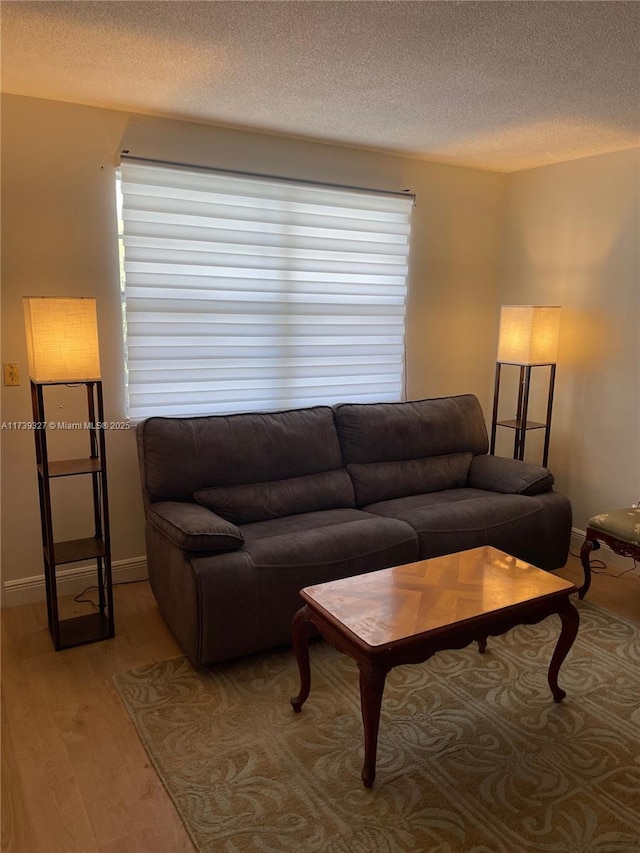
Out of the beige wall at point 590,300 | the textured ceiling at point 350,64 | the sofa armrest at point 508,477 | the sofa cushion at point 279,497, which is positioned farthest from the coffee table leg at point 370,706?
the beige wall at point 590,300

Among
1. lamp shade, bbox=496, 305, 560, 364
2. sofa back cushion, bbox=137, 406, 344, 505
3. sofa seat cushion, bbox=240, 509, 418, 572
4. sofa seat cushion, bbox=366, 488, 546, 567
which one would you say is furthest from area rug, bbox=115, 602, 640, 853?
lamp shade, bbox=496, 305, 560, 364

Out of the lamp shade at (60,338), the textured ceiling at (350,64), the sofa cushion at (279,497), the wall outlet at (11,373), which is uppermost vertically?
A: the textured ceiling at (350,64)

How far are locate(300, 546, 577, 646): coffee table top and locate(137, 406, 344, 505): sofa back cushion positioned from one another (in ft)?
3.31

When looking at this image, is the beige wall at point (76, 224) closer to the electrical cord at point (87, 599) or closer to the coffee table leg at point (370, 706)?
the electrical cord at point (87, 599)

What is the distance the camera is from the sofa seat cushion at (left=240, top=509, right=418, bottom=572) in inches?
108

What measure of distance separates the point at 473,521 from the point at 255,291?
5.73 feet

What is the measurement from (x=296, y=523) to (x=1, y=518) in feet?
4.80

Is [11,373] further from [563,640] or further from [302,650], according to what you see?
[563,640]

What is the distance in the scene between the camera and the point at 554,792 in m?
2.01

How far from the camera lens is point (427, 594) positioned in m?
2.30

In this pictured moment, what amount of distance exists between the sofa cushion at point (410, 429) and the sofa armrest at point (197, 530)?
42.3 inches

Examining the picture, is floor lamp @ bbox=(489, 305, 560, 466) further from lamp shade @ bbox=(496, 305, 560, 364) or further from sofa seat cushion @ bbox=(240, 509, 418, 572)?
sofa seat cushion @ bbox=(240, 509, 418, 572)

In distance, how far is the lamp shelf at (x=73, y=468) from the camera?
273cm

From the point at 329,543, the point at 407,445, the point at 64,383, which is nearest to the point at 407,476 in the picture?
the point at 407,445
